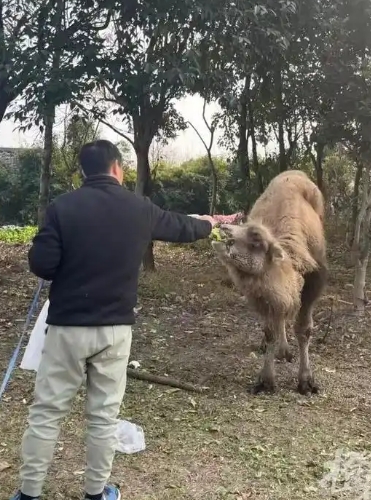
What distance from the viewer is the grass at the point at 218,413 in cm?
396

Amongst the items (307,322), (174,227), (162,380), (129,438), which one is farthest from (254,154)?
(174,227)

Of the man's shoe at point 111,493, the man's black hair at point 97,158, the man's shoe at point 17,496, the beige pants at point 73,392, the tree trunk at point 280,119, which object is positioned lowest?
the man's shoe at point 111,493

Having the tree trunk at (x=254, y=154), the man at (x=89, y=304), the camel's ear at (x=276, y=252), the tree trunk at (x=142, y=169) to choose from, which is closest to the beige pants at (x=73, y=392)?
the man at (x=89, y=304)

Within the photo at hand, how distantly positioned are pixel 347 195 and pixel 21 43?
26.6 ft

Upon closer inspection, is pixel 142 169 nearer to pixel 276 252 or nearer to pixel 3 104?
pixel 3 104

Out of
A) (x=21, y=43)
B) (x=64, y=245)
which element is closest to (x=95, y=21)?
(x=21, y=43)

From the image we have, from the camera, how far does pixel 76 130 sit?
1398cm

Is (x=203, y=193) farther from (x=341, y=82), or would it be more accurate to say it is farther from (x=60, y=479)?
(x=60, y=479)

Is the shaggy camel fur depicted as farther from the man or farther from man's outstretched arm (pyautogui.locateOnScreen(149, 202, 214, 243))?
the man

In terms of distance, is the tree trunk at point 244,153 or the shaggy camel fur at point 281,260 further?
the tree trunk at point 244,153

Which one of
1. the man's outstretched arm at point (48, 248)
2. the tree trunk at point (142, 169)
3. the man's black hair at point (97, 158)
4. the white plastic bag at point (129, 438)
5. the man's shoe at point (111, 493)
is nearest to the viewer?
the man's outstretched arm at point (48, 248)

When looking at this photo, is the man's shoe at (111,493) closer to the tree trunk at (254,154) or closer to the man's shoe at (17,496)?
the man's shoe at (17,496)

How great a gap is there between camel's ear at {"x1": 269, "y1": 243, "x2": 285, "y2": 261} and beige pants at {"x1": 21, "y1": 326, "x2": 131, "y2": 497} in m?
1.78

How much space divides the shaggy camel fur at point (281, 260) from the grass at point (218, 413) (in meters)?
0.39
